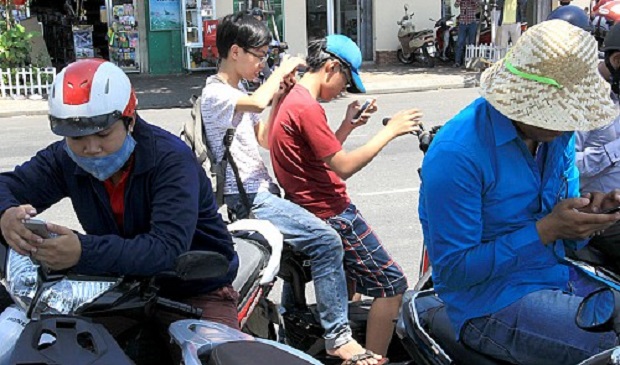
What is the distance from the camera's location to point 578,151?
4.10m

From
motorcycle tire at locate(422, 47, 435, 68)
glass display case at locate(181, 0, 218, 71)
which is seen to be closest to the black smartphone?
glass display case at locate(181, 0, 218, 71)

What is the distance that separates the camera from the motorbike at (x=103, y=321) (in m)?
2.13

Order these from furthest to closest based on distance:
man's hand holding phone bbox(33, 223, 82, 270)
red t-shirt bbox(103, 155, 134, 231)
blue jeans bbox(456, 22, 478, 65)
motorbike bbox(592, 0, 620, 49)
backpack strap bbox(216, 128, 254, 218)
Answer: blue jeans bbox(456, 22, 478, 65) < motorbike bbox(592, 0, 620, 49) < backpack strap bbox(216, 128, 254, 218) < red t-shirt bbox(103, 155, 134, 231) < man's hand holding phone bbox(33, 223, 82, 270)

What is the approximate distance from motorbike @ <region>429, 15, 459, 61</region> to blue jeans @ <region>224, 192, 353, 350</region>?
1819cm

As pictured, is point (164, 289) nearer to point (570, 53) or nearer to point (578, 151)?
point (570, 53)

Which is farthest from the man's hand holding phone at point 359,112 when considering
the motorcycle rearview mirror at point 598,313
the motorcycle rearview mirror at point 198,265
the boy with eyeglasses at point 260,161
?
the motorcycle rearview mirror at point 598,313

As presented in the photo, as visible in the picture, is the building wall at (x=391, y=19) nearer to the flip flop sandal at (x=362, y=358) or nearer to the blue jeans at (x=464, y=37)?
the blue jeans at (x=464, y=37)

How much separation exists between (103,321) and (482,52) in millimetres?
19122

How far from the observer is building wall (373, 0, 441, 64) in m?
21.8

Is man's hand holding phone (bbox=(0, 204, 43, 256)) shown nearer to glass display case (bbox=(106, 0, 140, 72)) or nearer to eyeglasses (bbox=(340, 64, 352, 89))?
eyeglasses (bbox=(340, 64, 352, 89))

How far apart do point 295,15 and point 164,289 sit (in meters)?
18.8

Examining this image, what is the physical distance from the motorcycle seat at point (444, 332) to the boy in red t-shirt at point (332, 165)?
124 centimetres

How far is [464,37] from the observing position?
2123 cm

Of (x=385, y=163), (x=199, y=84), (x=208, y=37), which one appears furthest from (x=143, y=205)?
(x=208, y=37)
